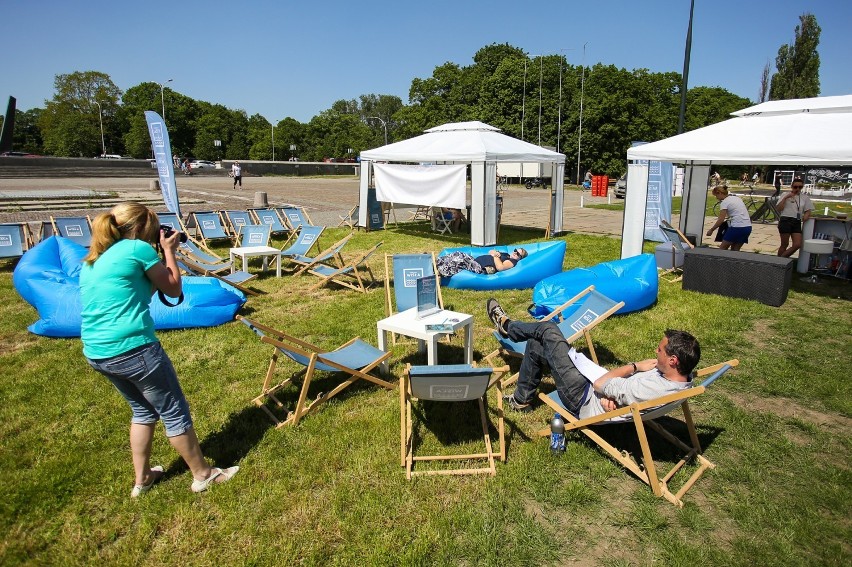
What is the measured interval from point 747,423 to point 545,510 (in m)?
Result: 1.98

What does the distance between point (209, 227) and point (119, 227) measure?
917 cm

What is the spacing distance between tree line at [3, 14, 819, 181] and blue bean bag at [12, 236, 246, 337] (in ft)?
98.0

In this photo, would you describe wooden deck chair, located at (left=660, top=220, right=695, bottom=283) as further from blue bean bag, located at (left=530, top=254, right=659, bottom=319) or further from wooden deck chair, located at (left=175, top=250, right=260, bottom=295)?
wooden deck chair, located at (left=175, top=250, right=260, bottom=295)

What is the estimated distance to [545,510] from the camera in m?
3.12

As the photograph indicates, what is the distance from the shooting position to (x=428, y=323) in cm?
465

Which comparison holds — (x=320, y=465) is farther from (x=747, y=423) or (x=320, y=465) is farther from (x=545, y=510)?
(x=747, y=423)

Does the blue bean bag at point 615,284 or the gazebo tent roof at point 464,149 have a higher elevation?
the gazebo tent roof at point 464,149

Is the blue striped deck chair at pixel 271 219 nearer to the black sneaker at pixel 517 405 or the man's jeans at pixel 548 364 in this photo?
the man's jeans at pixel 548 364

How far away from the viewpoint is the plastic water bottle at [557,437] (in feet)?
11.7

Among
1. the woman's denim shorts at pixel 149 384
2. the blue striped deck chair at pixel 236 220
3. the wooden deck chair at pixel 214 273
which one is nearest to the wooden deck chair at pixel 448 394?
the woman's denim shorts at pixel 149 384

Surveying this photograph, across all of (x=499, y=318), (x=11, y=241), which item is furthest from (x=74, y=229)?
(x=499, y=318)

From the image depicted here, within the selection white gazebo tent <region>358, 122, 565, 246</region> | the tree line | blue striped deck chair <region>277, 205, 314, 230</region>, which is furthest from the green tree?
blue striped deck chair <region>277, 205, 314, 230</region>

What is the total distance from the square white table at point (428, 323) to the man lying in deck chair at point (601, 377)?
0.52 meters

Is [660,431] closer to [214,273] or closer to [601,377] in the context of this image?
[601,377]
